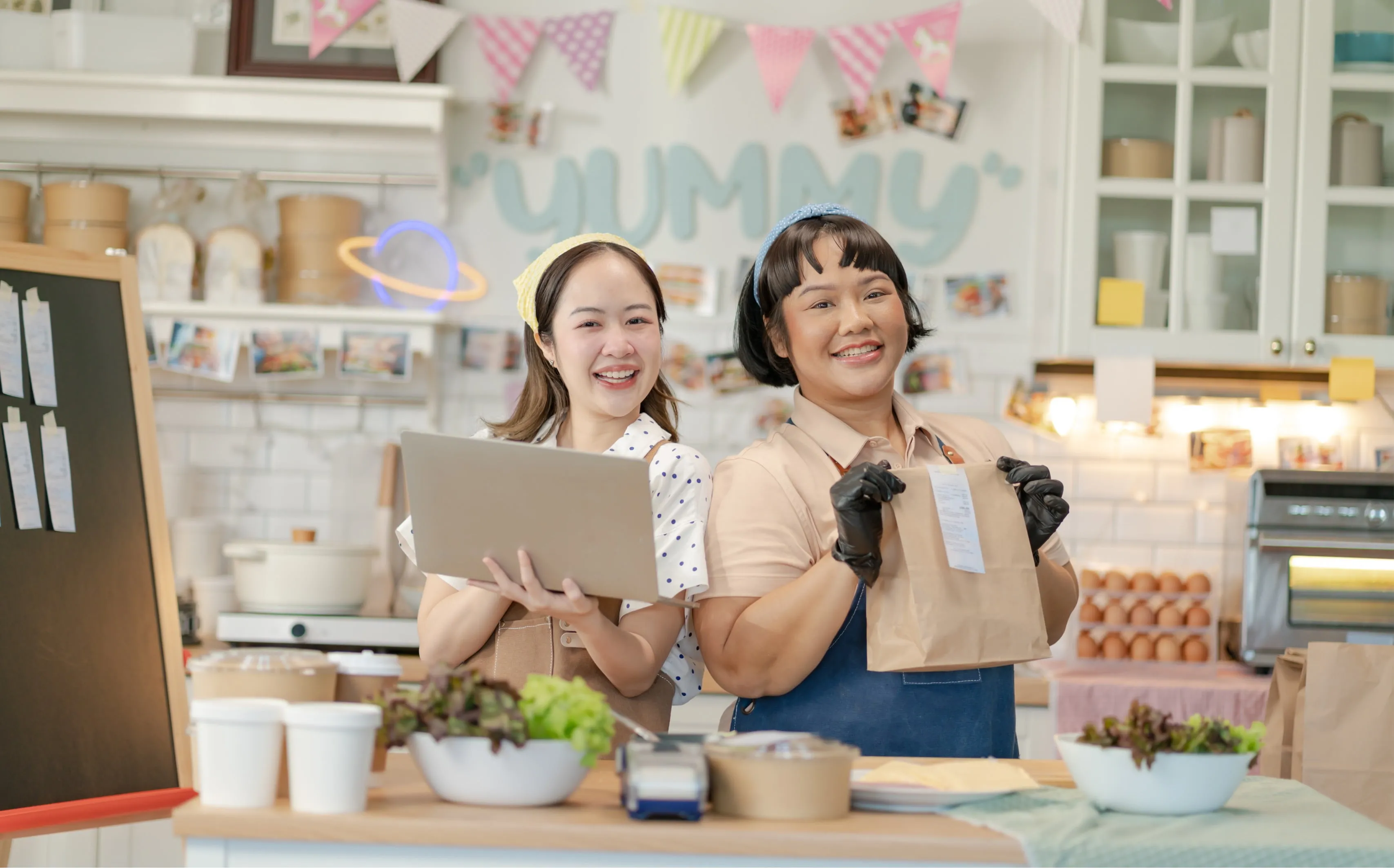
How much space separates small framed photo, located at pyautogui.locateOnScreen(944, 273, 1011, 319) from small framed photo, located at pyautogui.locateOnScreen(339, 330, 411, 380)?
1.44 metres

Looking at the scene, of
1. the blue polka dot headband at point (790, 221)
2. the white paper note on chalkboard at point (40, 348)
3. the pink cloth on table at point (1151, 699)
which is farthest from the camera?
the pink cloth on table at point (1151, 699)

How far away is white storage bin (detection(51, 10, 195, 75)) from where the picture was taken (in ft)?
11.5

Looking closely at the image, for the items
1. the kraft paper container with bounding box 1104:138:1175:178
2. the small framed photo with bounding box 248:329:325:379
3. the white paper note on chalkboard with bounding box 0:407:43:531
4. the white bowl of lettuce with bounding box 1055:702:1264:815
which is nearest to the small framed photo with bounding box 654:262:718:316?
the small framed photo with bounding box 248:329:325:379

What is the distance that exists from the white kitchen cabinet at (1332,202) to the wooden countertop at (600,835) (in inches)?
102

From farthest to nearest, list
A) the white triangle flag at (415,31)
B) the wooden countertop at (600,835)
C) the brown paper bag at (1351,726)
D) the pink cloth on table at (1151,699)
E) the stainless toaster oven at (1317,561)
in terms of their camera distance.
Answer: the white triangle flag at (415,31)
the stainless toaster oven at (1317,561)
the pink cloth on table at (1151,699)
the brown paper bag at (1351,726)
the wooden countertop at (600,835)

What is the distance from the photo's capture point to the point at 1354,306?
339 cm

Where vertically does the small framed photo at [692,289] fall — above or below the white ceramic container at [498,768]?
above

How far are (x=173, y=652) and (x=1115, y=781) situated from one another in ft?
4.16

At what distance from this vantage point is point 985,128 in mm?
3656

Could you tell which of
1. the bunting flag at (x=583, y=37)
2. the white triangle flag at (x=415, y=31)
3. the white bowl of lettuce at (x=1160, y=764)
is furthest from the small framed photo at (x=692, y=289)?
the white bowl of lettuce at (x=1160, y=764)

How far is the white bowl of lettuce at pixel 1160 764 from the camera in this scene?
4.27 feet

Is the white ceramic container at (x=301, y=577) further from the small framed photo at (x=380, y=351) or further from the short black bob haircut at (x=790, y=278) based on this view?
the short black bob haircut at (x=790, y=278)

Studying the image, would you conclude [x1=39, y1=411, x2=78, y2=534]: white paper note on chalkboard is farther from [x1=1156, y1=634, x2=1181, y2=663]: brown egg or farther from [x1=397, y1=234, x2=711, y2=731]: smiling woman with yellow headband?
[x1=1156, y1=634, x2=1181, y2=663]: brown egg

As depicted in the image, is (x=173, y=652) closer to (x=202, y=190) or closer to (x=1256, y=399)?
(x=202, y=190)
